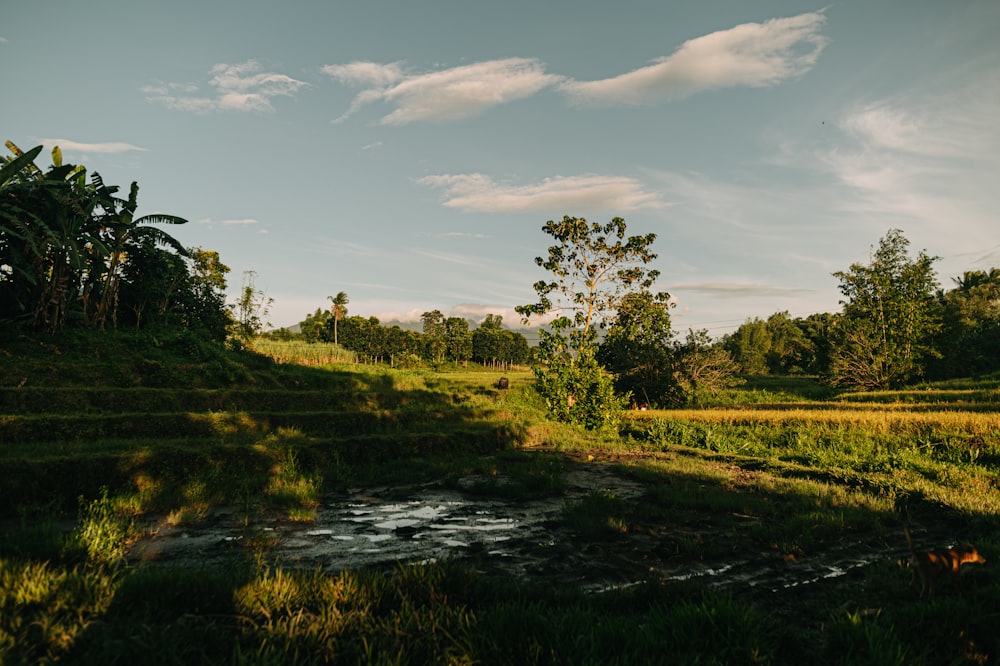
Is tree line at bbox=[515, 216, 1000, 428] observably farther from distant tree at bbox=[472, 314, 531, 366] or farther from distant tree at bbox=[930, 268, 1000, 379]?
distant tree at bbox=[472, 314, 531, 366]

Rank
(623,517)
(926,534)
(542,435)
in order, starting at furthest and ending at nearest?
(542,435), (623,517), (926,534)

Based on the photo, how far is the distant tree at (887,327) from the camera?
3788 cm

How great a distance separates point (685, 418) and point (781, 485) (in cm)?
1178

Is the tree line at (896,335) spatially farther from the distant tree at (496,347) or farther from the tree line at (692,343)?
the distant tree at (496,347)

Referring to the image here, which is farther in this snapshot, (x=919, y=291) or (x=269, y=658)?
(x=919, y=291)

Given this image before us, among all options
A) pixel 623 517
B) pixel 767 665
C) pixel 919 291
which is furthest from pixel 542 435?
pixel 919 291

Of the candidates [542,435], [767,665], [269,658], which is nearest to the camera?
[269,658]

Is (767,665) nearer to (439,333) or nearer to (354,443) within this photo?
(354,443)

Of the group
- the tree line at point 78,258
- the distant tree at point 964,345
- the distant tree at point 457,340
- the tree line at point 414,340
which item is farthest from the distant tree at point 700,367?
the distant tree at point 457,340

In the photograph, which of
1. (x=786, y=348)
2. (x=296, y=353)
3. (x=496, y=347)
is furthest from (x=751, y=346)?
(x=296, y=353)

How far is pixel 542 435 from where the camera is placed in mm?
18047

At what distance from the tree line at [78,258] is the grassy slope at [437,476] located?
3.07 meters

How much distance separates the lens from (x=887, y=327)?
1566 inches

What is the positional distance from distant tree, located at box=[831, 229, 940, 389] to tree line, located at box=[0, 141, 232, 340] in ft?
150
